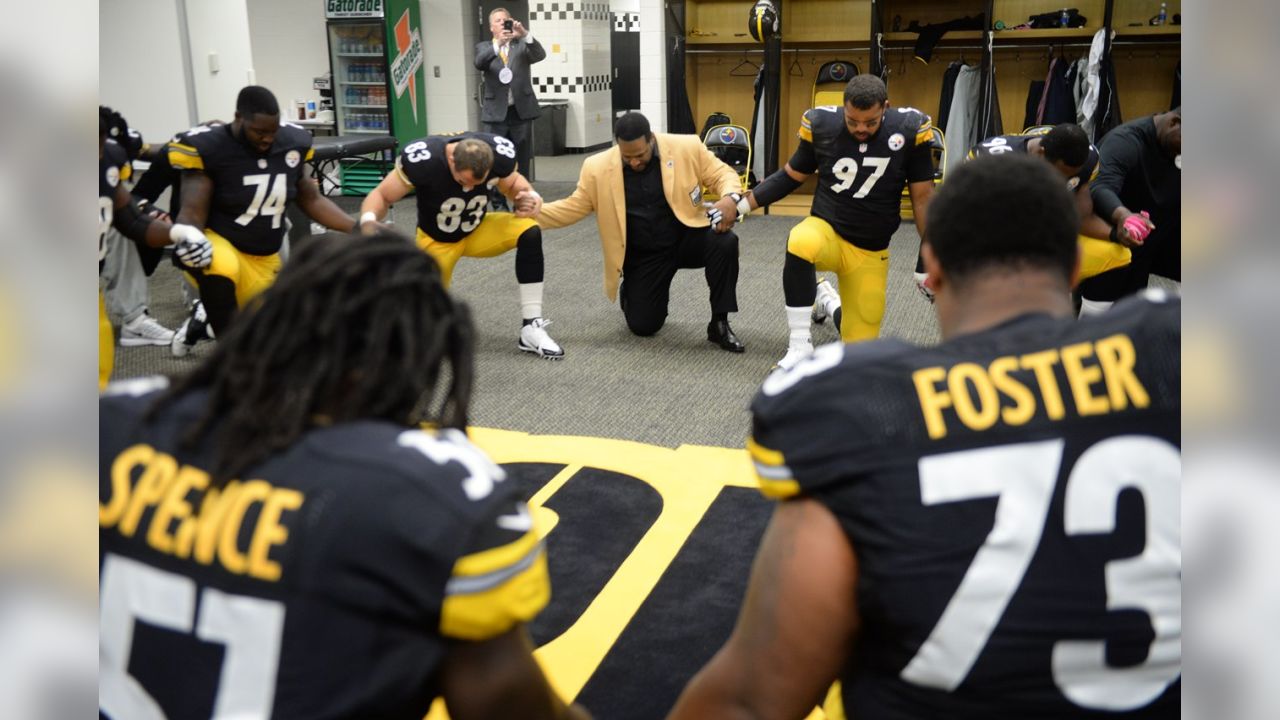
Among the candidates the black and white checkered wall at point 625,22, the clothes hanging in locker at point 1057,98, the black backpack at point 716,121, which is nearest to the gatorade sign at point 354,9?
the black backpack at point 716,121

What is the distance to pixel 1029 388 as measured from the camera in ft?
4.16

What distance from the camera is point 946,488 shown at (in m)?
1.25

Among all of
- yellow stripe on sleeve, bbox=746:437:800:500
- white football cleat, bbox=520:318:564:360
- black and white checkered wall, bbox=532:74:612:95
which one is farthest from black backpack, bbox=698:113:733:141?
yellow stripe on sleeve, bbox=746:437:800:500

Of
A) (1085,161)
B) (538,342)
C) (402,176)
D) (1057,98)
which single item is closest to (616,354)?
(538,342)

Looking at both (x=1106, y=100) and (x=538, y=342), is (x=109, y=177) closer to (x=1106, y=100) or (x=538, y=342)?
(x=538, y=342)

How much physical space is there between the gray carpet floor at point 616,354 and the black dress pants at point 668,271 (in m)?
0.14

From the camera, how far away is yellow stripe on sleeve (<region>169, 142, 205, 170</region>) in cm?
445

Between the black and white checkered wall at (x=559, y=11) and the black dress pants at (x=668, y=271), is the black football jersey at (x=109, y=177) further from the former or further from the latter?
the black and white checkered wall at (x=559, y=11)

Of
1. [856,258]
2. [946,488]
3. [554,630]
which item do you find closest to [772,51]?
[856,258]

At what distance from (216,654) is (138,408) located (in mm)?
318

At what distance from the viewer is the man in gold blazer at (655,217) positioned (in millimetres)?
5289

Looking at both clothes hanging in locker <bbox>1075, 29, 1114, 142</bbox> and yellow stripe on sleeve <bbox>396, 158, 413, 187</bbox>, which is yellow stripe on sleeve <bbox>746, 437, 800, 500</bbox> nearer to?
yellow stripe on sleeve <bbox>396, 158, 413, 187</bbox>
